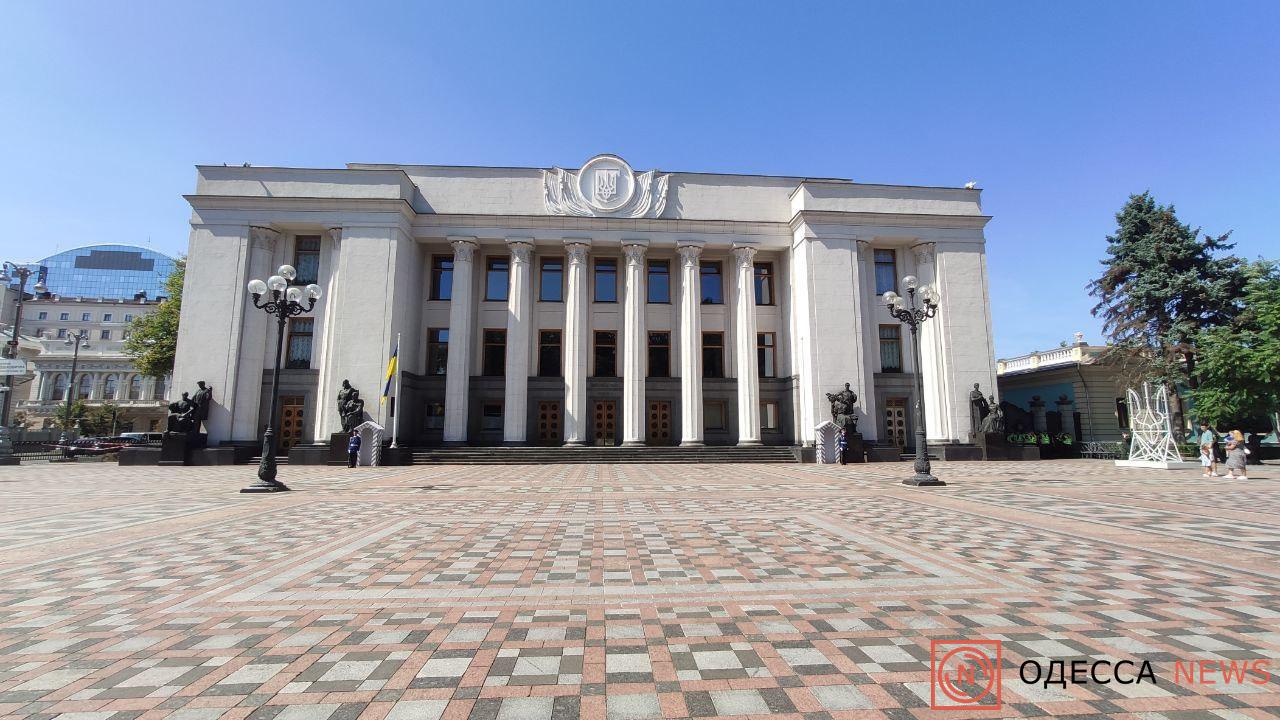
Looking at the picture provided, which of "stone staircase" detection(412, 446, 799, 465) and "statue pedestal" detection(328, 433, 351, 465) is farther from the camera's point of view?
"stone staircase" detection(412, 446, 799, 465)

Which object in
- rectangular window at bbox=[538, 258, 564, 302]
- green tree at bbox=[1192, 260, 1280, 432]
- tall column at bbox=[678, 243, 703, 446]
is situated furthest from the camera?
rectangular window at bbox=[538, 258, 564, 302]

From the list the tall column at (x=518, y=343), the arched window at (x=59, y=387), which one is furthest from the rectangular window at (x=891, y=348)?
the arched window at (x=59, y=387)

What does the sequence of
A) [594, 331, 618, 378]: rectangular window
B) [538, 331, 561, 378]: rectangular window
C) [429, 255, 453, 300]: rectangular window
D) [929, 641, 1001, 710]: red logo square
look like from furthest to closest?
[594, 331, 618, 378]: rectangular window
[429, 255, 453, 300]: rectangular window
[538, 331, 561, 378]: rectangular window
[929, 641, 1001, 710]: red logo square

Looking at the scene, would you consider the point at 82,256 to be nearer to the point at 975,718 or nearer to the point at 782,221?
the point at 782,221

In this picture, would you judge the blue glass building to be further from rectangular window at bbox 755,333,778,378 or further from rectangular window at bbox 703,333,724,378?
rectangular window at bbox 755,333,778,378

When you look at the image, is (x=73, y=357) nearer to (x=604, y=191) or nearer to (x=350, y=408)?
(x=350, y=408)

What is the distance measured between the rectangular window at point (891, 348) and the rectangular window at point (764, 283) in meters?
6.35

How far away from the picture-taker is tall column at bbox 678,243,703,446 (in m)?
26.5

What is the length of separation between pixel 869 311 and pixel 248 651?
2879cm

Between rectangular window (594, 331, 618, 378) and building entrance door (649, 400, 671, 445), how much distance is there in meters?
2.96

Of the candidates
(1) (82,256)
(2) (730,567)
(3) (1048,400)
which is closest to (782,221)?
(3) (1048,400)

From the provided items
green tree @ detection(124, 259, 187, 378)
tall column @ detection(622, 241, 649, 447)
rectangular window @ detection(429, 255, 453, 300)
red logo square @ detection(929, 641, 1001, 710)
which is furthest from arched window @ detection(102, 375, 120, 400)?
red logo square @ detection(929, 641, 1001, 710)

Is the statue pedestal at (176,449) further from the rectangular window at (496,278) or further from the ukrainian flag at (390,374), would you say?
the rectangular window at (496,278)

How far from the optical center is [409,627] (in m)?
3.84
